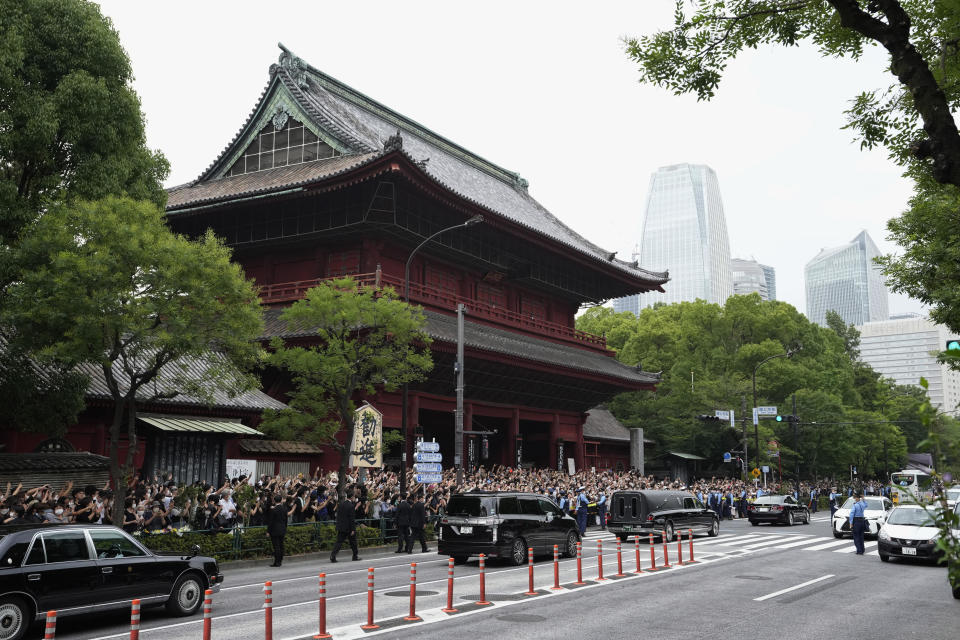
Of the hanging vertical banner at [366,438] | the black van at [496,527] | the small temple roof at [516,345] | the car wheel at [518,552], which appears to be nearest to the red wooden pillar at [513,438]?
the small temple roof at [516,345]

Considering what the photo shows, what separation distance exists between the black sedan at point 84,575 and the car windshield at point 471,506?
6.68 metres

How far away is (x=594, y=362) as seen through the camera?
42.3 meters

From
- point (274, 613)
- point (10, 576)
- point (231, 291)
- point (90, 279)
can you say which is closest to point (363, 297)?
point (231, 291)

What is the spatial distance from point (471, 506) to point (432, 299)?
1614 centimetres

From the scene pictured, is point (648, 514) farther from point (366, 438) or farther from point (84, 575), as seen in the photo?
point (84, 575)

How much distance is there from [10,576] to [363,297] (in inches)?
592

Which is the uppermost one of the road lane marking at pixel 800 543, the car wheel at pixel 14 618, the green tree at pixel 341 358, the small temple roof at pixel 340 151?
the small temple roof at pixel 340 151

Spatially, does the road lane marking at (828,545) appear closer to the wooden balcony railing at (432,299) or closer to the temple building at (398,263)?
the temple building at (398,263)

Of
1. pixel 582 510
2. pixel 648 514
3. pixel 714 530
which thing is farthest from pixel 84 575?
pixel 714 530

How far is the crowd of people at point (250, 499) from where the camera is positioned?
16.4m

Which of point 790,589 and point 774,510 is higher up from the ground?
point 790,589

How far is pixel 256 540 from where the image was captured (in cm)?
→ 1884

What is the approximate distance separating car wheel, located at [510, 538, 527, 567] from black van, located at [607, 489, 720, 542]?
22.0 ft

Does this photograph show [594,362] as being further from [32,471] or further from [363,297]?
[32,471]
